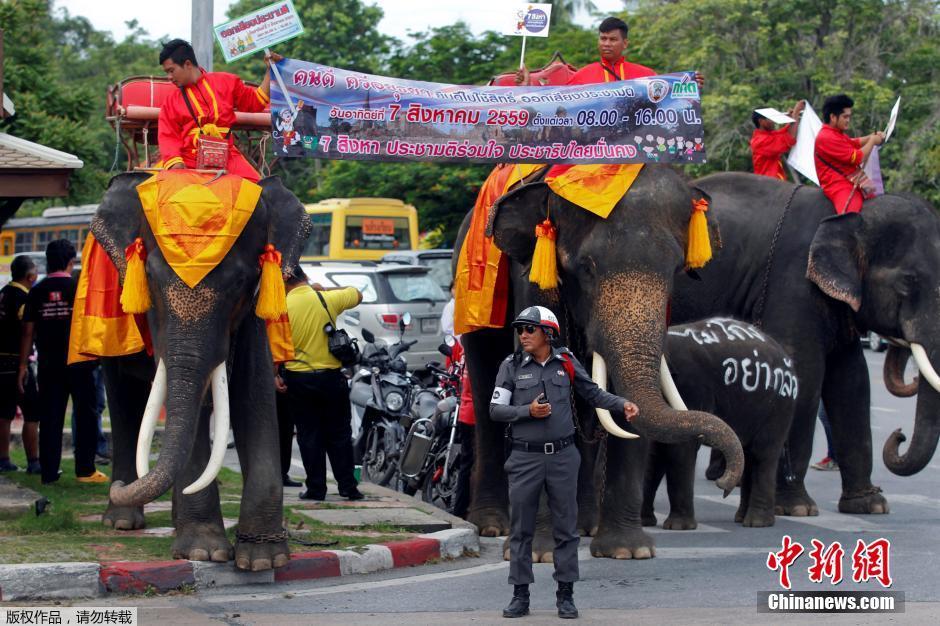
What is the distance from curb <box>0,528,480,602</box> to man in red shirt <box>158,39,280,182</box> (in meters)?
2.32

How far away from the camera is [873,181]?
12195 mm

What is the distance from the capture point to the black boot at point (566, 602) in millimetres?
7395

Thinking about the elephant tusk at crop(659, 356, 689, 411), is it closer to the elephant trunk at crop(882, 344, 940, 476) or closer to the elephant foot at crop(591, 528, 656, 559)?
the elephant foot at crop(591, 528, 656, 559)

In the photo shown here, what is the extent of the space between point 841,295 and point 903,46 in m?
27.6

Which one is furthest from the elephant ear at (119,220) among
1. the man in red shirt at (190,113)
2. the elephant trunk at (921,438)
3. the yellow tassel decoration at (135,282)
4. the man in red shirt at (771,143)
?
the man in red shirt at (771,143)

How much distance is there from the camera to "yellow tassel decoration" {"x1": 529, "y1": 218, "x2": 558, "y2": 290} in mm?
9211

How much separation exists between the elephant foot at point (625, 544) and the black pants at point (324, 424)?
8.83 ft

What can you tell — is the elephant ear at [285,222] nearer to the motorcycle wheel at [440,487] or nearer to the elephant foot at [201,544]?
the elephant foot at [201,544]

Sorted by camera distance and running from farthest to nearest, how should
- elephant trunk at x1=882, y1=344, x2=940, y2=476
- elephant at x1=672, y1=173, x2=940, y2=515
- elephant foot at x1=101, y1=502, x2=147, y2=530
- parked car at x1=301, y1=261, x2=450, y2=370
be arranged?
parked car at x1=301, y1=261, x2=450, y2=370 → elephant at x1=672, y1=173, x2=940, y2=515 → elephant trunk at x1=882, y1=344, x2=940, y2=476 → elephant foot at x1=101, y1=502, x2=147, y2=530

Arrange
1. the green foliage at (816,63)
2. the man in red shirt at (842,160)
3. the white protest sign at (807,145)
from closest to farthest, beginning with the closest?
the man in red shirt at (842,160), the white protest sign at (807,145), the green foliage at (816,63)

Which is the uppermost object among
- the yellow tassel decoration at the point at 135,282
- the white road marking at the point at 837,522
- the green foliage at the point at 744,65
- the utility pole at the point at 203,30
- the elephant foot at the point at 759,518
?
the green foliage at the point at 744,65

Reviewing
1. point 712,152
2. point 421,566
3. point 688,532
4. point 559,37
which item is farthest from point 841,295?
point 559,37

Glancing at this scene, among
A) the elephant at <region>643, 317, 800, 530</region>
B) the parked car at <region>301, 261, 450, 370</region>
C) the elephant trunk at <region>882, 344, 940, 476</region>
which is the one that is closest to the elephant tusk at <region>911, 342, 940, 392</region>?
the elephant trunk at <region>882, 344, 940, 476</region>

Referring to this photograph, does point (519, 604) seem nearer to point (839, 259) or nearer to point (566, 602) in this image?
point (566, 602)
